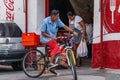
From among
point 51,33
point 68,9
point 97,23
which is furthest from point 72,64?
point 68,9

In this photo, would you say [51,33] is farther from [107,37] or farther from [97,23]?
[97,23]

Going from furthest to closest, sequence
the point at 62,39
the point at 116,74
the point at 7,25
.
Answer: the point at 7,25, the point at 116,74, the point at 62,39

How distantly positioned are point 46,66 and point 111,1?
292 cm

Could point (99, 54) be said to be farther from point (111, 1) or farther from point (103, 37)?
point (111, 1)

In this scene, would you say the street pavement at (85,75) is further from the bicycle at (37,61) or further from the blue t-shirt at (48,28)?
the blue t-shirt at (48,28)

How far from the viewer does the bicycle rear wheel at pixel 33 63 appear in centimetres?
1109

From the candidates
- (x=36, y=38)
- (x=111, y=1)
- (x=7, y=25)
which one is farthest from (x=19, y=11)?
(x=111, y=1)

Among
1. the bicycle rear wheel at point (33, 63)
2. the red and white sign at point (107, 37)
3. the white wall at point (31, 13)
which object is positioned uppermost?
the white wall at point (31, 13)

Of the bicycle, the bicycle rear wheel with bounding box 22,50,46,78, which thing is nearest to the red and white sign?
the bicycle

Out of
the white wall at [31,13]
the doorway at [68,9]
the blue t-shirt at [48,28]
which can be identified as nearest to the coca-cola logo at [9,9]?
the white wall at [31,13]

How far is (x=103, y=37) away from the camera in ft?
40.9

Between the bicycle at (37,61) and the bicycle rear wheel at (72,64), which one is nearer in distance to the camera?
the bicycle rear wheel at (72,64)

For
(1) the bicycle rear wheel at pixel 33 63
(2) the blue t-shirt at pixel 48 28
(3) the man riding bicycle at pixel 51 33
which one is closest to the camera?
(3) the man riding bicycle at pixel 51 33

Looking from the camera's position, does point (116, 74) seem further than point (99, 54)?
No
